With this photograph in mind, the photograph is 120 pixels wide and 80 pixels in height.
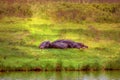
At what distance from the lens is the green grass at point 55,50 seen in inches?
1914

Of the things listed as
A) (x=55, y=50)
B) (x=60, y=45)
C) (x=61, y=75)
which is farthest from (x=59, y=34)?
(x=61, y=75)

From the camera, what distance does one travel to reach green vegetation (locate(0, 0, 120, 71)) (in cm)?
4888

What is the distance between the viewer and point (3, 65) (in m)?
47.8

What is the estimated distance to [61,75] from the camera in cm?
4531

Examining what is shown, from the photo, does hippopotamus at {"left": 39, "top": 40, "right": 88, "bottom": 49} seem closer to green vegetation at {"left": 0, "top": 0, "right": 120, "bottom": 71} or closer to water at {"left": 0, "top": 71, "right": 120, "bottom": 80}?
green vegetation at {"left": 0, "top": 0, "right": 120, "bottom": 71}

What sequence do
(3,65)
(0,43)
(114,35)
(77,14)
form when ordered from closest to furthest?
(3,65)
(0,43)
(114,35)
(77,14)

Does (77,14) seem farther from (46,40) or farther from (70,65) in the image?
(70,65)

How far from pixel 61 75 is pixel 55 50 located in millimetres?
10141

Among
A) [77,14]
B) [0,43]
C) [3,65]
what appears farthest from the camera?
[77,14]

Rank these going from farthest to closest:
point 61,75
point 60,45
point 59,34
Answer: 1. point 59,34
2. point 60,45
3. point 61,75

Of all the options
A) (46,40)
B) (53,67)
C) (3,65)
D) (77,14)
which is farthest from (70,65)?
(77,14)

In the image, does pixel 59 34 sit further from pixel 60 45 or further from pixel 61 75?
pixel 61 75

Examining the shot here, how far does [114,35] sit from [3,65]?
63.4 ft

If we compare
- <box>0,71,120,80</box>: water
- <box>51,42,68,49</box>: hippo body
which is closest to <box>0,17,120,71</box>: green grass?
<box>51,42,68,49</box>: hippo body
